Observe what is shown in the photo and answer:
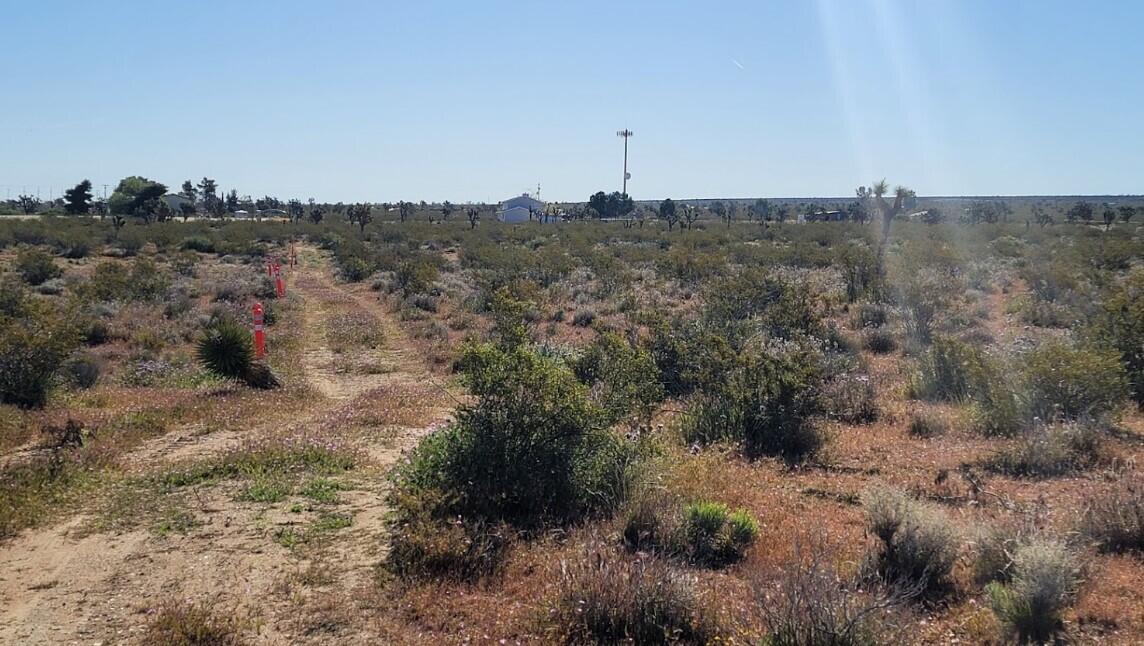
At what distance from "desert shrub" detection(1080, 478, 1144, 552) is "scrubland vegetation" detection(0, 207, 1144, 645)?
0.02 metres

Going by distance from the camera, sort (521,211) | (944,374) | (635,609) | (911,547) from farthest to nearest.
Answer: (521,211) < (944,374) < (911,547) < (635,609)

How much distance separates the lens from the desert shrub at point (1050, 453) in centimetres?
782

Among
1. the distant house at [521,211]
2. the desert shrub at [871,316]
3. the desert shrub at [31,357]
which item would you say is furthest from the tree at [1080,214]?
the desert shrub at [31,357]

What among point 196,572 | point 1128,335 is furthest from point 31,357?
point 1128,335

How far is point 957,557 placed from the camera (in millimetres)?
5695

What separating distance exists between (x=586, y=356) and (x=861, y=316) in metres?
9.49

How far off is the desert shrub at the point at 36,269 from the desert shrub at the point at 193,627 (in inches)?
1103

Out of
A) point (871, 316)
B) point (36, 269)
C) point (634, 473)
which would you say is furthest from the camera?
point (36, 269)

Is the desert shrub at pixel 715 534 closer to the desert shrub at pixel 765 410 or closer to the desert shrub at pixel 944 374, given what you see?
the desert shrub at pixel 765 410

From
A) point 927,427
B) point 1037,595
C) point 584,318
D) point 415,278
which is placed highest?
point 415,278

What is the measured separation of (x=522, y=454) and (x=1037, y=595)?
12.5 ft

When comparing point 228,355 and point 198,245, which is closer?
point 228,355

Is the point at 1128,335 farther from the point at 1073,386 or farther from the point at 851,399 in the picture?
the point at 851,399

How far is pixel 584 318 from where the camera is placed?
20328 mm
